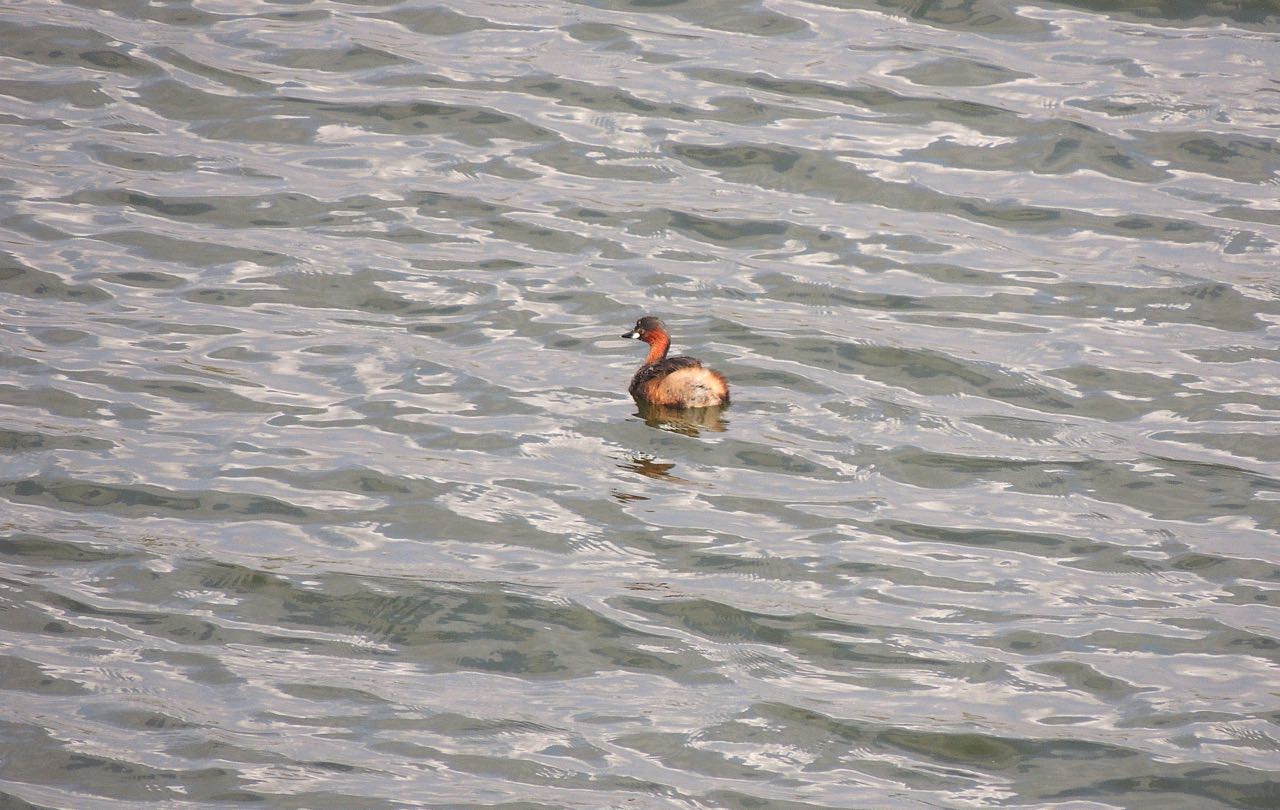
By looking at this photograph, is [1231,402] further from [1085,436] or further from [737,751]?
[737,751]

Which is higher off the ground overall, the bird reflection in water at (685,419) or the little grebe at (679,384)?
the little grebe at (679,384)

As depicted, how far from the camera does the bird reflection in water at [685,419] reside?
8672mm

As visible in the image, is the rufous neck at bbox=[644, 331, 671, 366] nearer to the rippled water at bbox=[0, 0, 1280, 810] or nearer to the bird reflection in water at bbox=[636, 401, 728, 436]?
the rippled water at bbox=[0, 0, 1280, 810]

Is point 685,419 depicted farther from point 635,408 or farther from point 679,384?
point 635,408

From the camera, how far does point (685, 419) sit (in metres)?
8.69

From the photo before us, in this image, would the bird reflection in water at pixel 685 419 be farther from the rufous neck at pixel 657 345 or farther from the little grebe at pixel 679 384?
the rufous neck at pixel 657 345

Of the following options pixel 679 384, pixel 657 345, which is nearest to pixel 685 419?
pixel 679 384

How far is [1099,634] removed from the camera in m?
6.52

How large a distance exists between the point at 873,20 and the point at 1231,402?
20.4ft

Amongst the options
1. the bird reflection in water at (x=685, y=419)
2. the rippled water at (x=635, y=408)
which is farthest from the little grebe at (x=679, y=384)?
the rippled water at (x=635, y=408)

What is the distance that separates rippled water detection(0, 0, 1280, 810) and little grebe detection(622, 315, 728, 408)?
Result: 0.15m

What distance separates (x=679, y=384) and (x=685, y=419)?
20 centimetres

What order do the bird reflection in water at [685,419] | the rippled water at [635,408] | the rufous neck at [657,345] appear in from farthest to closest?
the rufous neck at [657,345], the bird reflection in water at [685,419], the rippled water at [635,408]

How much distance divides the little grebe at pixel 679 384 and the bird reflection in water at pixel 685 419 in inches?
1.2
